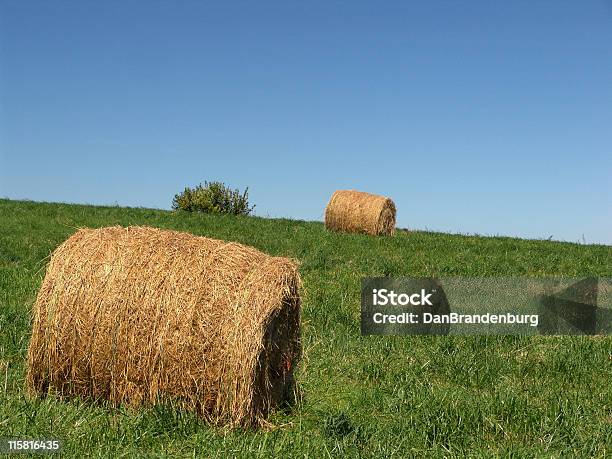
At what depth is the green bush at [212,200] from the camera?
43812 millimetres

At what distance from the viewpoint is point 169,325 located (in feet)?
21.2

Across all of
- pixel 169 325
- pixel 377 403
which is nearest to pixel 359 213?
pixel 377 403

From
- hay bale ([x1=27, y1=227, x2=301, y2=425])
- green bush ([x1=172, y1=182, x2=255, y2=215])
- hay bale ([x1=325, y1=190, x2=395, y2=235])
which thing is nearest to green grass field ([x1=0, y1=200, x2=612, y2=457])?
hay bale ([x1=27, y1=227, x2=301, y2=425])

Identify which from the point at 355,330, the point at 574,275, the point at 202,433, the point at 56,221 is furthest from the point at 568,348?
the point at 56,221

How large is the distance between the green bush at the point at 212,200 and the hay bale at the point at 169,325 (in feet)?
121

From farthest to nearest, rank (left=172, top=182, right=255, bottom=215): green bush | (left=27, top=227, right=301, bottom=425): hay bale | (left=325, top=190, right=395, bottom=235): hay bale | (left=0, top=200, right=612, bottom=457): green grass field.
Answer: (left=172, top=182, right=255, bottom=215): green bush
(left=325, top=190, right=395, bottom=235): hay bale
(left=27, top=227, right=301, bottom=425): hay bale
(left=0, top=200, right=612, bottom=457): green grass field

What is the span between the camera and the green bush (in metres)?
43.8

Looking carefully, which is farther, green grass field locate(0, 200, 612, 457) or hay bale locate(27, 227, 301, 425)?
hay bale locate(27, 227, 301, 425)

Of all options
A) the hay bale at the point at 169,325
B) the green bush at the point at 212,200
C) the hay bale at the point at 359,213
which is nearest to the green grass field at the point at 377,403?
the hay bale at the point at 169,325

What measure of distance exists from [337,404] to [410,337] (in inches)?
123

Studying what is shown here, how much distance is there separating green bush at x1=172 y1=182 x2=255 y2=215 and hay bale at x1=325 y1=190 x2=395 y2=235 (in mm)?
18356

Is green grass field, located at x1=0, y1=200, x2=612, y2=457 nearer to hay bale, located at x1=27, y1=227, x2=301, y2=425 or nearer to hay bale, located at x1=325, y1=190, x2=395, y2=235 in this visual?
hay bale, located at x1=27, y1=227, x2=301, y2=425

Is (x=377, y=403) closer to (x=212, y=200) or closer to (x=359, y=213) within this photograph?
(x=359, y=213)

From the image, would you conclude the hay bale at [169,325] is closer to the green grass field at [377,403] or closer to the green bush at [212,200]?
the green grass field at [377,403]
